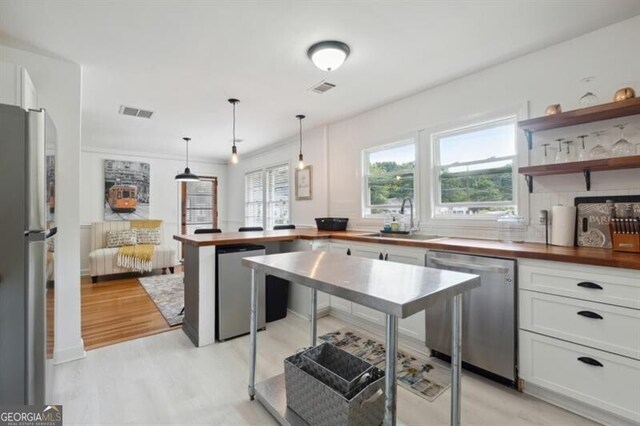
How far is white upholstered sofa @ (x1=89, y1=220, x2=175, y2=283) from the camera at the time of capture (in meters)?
5.15

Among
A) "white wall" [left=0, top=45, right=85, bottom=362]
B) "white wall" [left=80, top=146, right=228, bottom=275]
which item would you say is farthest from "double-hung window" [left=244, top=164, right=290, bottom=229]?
"white wall" [left=0, top=45, right=85, bottom=362]

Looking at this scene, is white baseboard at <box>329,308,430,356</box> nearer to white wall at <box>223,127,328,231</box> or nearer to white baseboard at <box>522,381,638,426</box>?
white baseboard at <box>522,381,638,426</box>

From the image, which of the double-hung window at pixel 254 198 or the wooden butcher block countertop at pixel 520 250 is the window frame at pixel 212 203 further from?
the wooden butcher block countertop at pixel 520 250

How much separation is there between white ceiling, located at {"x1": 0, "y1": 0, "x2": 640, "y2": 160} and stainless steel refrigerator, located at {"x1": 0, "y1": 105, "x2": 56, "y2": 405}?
1100mm

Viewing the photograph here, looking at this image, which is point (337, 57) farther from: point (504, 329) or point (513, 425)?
point (513, 425)

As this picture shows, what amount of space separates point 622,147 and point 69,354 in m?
4.48

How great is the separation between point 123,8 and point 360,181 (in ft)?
9.70

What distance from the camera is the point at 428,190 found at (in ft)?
11.0

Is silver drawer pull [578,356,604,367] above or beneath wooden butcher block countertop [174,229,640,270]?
beneath

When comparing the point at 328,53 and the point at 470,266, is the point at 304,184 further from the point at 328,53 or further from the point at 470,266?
the point at 470,266

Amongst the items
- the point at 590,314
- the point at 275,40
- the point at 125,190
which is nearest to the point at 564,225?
the point at 590,314

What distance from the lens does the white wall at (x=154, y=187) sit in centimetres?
594

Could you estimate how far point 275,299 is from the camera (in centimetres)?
345

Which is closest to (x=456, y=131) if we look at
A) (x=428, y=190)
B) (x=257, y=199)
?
(x=428, y=190)
